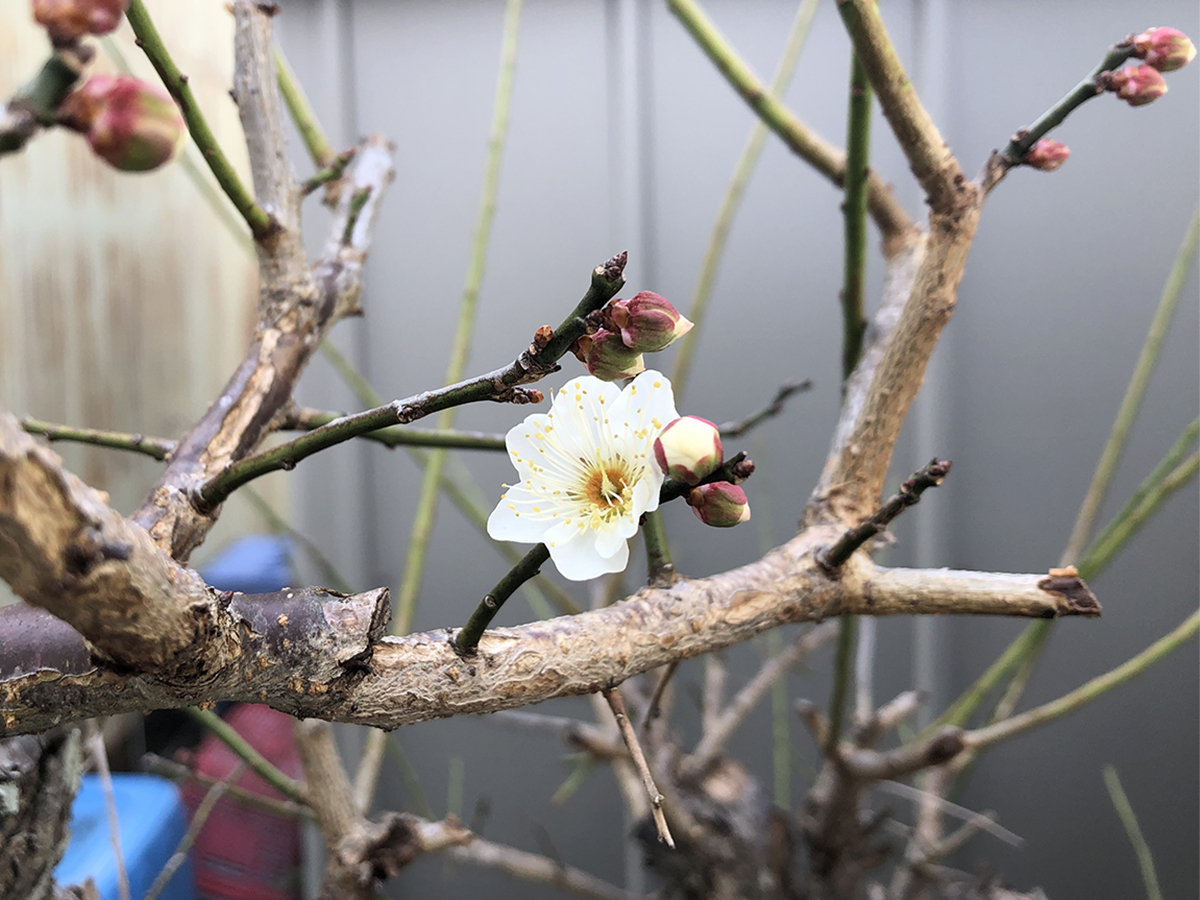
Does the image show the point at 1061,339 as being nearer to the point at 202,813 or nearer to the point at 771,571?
the point at 771,571

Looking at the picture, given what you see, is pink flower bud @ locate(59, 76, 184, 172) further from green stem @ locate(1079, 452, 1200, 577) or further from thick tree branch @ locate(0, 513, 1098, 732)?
green stem @ locate(1079, 452, 1200, 577)

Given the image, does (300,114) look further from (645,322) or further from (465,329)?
(645,322)

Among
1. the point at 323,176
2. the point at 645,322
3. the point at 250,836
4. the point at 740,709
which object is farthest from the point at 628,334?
the point at 250,836

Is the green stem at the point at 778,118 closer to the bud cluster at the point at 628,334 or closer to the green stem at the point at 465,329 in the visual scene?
the green stem at the point at 465,329

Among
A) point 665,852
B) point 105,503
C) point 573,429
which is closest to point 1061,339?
point 665,852

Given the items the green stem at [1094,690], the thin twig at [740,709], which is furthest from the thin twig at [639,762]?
the thin twig at [740,709]

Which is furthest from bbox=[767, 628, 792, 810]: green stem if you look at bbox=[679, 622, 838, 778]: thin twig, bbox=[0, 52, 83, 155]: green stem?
bbox=[0, 52, 83, 155]: green stem
